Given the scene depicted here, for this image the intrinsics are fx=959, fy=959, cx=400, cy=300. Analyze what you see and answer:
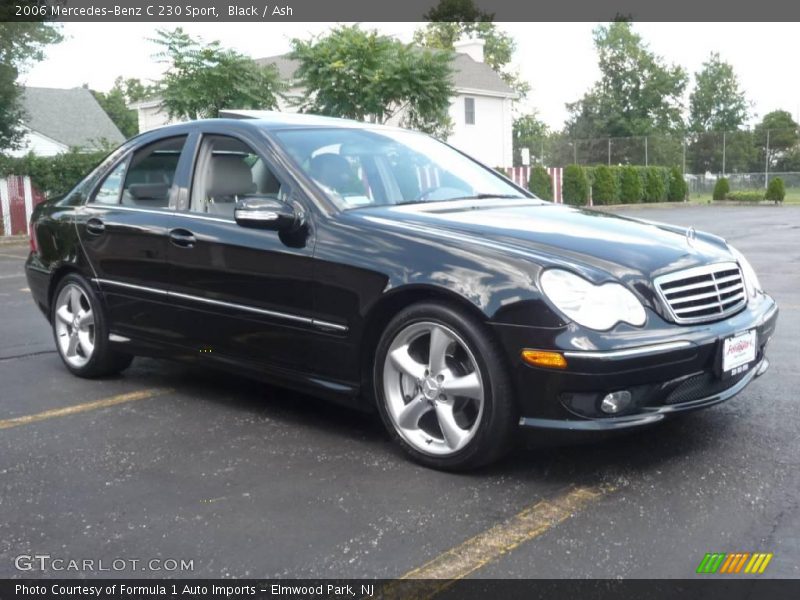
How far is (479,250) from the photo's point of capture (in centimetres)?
407

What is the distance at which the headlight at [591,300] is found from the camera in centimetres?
383

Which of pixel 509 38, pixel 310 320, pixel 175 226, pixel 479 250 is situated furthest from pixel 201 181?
pixel 509 38

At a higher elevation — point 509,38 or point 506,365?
point 509,38

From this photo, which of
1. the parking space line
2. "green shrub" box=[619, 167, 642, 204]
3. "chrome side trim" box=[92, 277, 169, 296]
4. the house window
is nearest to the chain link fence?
the house window

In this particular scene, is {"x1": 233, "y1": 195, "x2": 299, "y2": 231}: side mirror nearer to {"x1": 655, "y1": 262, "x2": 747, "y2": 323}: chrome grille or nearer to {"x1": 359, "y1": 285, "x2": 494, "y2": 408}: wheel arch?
{"x1": 359, "y1": 285, "x2": 494, "y2": 408}: wheel arch

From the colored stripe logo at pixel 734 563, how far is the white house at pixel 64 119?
5484 cm

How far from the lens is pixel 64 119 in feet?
194

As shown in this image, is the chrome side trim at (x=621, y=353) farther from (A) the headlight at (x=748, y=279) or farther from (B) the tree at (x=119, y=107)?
(B) the tree at (x=119, y=107)

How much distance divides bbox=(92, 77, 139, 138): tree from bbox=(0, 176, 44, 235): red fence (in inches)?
2669

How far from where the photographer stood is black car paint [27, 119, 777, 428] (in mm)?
3875

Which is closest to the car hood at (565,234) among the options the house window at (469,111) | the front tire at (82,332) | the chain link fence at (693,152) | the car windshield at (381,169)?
the car windshield at (381,169)

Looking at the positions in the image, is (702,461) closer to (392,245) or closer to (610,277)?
(610,277)

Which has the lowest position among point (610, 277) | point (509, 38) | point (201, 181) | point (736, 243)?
point (736, 243)
